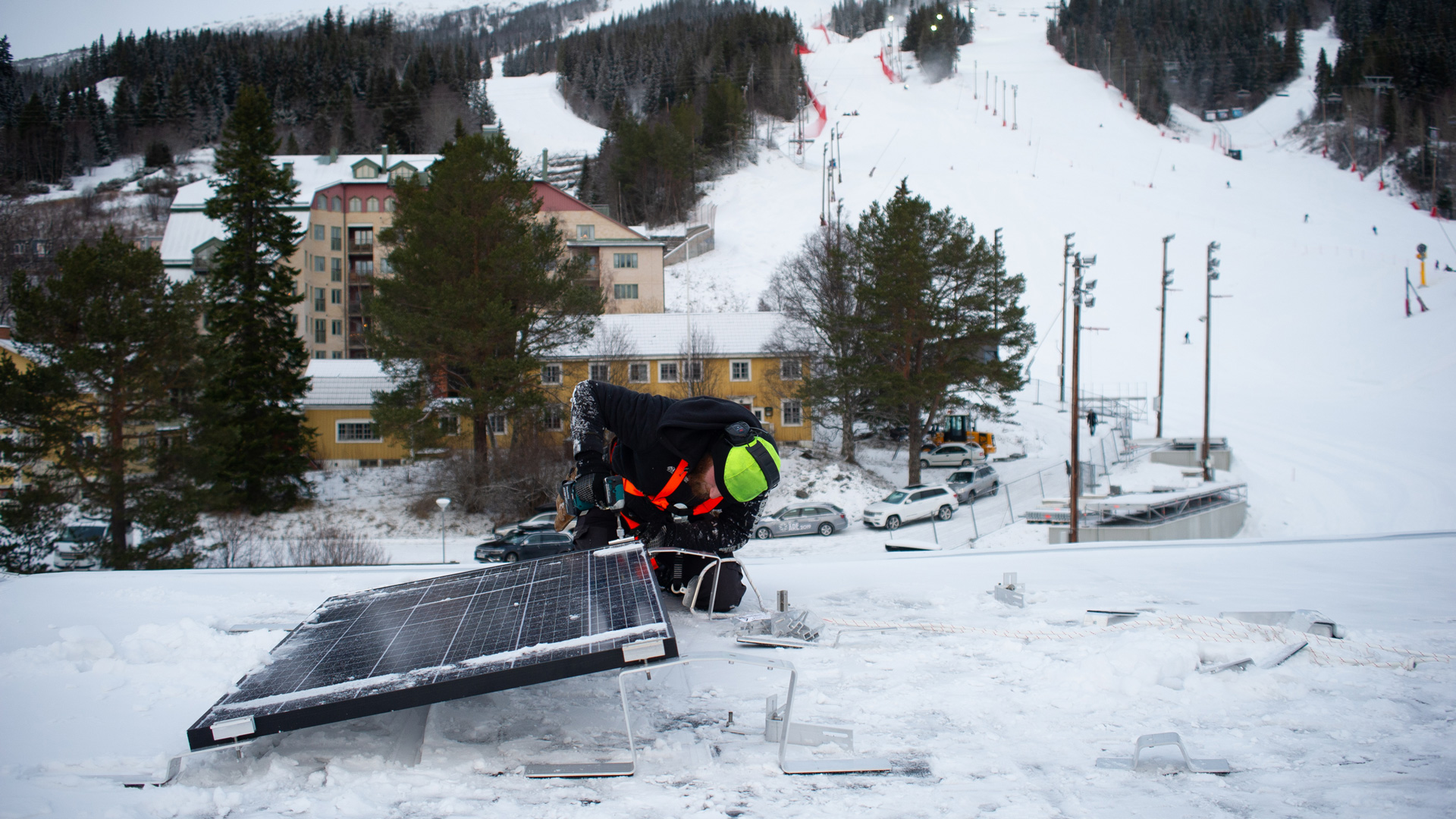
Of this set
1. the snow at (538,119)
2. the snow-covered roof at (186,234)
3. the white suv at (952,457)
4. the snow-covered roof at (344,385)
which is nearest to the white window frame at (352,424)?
the snow-covered roof at (344,385)

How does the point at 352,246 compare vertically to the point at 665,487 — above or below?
above

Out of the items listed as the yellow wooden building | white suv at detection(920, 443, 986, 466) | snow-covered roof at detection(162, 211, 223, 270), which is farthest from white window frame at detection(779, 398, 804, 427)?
snow-covered roof at detection(162, 211, 223, 270)

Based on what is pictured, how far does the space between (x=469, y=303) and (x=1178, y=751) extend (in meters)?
29.1

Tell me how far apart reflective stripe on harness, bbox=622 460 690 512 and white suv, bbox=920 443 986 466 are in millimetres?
33721

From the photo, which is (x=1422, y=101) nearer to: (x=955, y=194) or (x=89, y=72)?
(x=955, y=194)

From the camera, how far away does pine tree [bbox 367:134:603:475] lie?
29594 millimetres

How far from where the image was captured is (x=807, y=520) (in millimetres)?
28438

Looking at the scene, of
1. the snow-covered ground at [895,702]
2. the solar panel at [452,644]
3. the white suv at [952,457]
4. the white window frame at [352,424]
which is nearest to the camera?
the snow-covered ground at [895,702]

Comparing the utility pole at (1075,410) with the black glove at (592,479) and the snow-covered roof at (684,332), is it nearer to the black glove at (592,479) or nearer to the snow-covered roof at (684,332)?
the snow-covered roof at (684,332)

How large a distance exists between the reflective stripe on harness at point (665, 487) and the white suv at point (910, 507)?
2410 centimetres

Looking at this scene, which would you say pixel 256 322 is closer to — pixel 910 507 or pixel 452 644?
pixel 910 507

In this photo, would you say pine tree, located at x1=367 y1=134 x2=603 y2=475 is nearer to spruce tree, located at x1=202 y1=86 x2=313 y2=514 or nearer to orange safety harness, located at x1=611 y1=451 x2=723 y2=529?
spruce tree, located at x1=202 y1=86 x2=313 y2=514

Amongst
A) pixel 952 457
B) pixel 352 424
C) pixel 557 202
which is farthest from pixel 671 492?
pixel 557 202

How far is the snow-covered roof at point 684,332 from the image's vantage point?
1556 inches
